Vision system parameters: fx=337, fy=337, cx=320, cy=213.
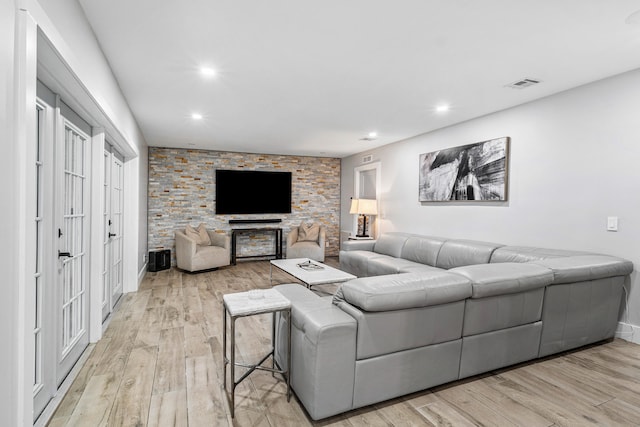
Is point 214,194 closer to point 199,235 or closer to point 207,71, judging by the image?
point 199,235

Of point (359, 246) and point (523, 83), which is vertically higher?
point (523, 83)

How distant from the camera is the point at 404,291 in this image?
1924 mm

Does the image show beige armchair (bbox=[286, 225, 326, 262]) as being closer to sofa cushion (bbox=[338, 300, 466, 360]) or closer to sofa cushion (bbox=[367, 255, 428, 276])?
sofa cushion (bbox=[367, 255, 428, 276])

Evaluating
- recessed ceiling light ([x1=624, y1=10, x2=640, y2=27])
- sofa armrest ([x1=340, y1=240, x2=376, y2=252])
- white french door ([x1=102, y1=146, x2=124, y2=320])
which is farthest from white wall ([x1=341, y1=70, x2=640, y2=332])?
white french door ([x1=102, y1=146, x2=124, y2=320])

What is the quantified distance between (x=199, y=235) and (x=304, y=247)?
2.06 meters

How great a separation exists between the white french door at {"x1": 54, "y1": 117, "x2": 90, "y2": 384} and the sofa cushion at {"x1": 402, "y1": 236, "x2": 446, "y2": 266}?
3.88 metres

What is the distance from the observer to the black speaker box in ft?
19.2

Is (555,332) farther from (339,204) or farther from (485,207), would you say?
(339,204)

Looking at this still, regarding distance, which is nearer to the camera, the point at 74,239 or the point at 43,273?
the point at 43,273

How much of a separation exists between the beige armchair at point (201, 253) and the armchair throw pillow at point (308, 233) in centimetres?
155

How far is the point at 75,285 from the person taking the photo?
262 cm

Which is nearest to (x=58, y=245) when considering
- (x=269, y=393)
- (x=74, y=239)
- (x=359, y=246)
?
(x=74, y=239)

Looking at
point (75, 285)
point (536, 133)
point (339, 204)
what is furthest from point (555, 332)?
point (339, 204)

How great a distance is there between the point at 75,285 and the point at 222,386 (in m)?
1.44
